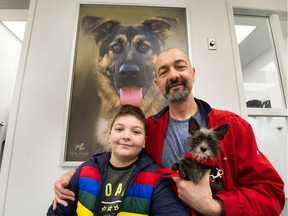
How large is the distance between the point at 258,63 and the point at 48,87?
2314mm

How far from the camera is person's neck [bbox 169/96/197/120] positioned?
3.81 ft

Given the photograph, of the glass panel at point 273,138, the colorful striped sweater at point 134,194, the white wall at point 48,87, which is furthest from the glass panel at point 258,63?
the colorful striped sweater at point 134,194

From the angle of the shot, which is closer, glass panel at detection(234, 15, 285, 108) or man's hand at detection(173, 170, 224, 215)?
man's hand at detection(173, 170, 224, 215)

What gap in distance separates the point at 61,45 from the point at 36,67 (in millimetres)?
332

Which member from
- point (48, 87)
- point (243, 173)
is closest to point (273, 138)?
point (243, 173)

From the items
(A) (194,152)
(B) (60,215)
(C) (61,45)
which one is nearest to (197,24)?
(C) (61,45)

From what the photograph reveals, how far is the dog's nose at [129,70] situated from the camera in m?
1.79

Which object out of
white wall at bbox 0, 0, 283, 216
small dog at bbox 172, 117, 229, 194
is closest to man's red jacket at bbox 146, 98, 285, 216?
small dog at bbox 172, 117, 229, 194

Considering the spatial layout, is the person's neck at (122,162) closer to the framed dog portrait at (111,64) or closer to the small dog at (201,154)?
the small dog at (201,154)

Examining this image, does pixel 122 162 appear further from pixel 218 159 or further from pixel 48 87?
pixel 48 87

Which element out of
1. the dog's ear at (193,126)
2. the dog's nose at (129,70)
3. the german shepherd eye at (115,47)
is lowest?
the dog's ear at (193,126)

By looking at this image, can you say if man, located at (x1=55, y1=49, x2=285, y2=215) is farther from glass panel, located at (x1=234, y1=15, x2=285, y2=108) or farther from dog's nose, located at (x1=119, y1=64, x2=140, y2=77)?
glass panel, located at (x1=234, y1=15, x2=285, y2=108)

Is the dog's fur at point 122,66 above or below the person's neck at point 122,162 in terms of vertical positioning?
above

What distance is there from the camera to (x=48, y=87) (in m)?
1.77
